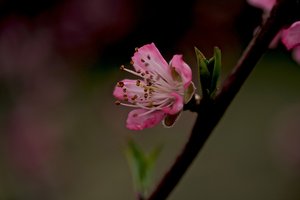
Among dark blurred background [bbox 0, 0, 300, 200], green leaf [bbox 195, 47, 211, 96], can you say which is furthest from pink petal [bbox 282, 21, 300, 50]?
dark blurred background [bbox 0, 0, 300, 200]

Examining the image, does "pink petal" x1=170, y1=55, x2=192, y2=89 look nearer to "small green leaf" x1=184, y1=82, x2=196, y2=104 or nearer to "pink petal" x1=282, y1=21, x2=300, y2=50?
"small green leaf" x1=184, y1=82, x2=196, y2=104

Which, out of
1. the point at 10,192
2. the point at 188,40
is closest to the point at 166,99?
the point at 10,192

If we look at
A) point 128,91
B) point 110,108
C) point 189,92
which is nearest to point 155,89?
point 128,91

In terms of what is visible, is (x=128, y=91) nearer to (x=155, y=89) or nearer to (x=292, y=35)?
(x=155, y=89)

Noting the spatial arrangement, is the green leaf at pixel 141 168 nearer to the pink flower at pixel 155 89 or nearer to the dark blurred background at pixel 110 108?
the pink flower at pixel 155 89

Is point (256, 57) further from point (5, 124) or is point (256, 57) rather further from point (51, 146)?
point (51, 146)
